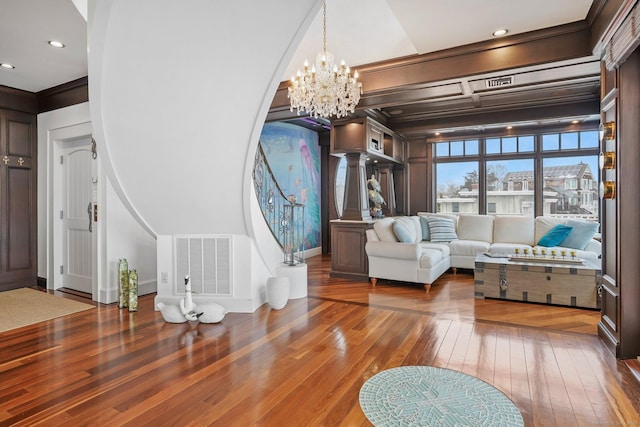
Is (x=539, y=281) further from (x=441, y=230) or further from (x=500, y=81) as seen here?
(x=500, y=81)

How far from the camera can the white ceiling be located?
2.91m

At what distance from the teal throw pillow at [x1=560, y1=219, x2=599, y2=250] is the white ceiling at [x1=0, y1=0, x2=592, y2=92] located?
333 cm

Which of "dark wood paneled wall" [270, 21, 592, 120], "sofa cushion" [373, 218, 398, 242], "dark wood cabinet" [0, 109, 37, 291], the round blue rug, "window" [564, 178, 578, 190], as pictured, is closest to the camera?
the round blue rug

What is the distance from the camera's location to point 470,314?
12.0 ft

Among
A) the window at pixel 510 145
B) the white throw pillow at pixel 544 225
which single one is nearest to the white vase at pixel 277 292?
the white throw pillow at pixel 544 225

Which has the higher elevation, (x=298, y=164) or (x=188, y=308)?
(x=298, y=164)

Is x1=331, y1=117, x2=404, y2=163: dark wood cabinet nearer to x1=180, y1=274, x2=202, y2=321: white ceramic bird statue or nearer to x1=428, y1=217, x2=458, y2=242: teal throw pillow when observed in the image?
x1=428, y1=217, x2=458, y2=242: teal throw pillow

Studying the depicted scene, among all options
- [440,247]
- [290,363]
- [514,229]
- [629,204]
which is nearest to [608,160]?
[629,204]

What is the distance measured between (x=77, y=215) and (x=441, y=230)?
5.53 metres

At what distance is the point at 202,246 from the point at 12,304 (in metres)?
2.46

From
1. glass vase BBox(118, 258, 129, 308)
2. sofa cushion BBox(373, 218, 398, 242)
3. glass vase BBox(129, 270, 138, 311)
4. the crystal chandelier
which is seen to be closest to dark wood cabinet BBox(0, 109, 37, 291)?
glass vase BBox(118, 258, 129, 308)

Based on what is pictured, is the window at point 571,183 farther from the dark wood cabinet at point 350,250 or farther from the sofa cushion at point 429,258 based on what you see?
the dark wood cabinet at point 350,250

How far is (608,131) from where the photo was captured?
276 cm

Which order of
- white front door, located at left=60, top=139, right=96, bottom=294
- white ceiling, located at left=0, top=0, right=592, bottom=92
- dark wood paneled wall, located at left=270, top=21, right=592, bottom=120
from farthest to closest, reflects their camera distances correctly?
white front door, located at left=60, top=139, right=96, bottom=294, dark wood paneled wall, located at left=270, top=21, right=592, bottom=120, white ceiling, located at left=0, top=0, right=592, bottom=92
